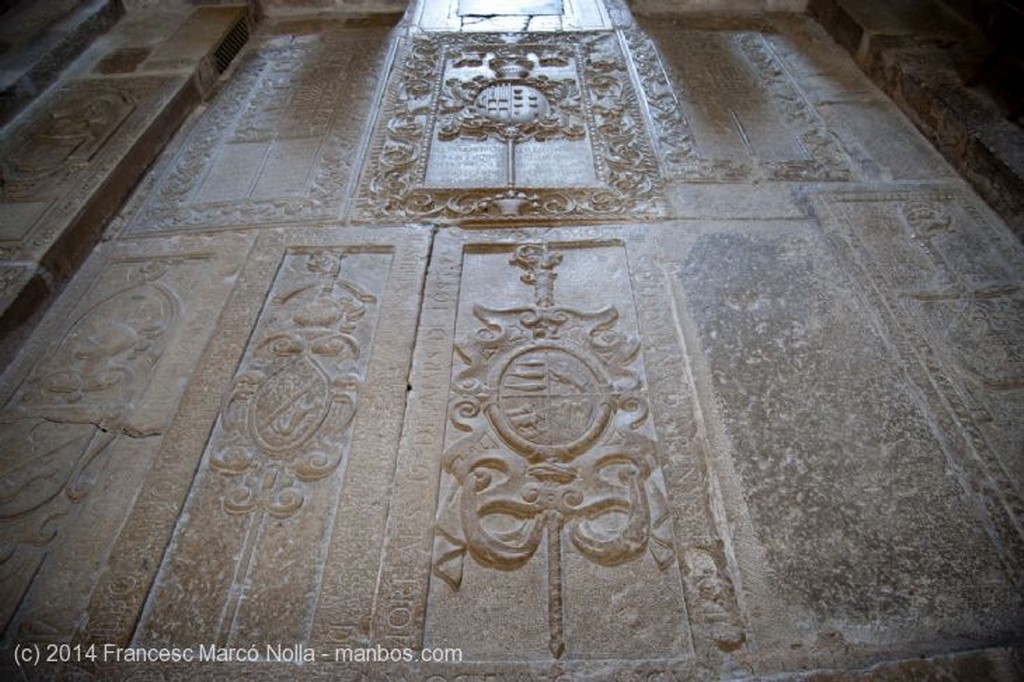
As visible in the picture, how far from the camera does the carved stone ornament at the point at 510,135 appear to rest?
2.61 meters

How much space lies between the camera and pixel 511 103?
3236mm

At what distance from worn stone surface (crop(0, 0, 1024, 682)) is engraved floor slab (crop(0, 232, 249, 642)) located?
10 millimetres

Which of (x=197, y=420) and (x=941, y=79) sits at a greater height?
(x=941, y=79)

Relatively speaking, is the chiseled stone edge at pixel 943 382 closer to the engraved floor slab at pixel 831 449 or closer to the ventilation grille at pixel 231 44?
the engraved floor slab at pixel 831 449

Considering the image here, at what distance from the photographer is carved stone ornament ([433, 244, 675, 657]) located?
1.57 m

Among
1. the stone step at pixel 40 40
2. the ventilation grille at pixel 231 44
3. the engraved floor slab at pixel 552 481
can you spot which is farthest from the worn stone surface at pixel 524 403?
the ventilation grille at pixel 231 44

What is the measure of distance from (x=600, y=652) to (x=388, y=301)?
137cm

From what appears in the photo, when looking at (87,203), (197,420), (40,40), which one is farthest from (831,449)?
(40,40)

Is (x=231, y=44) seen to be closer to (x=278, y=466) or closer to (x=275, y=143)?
(x=275, y=143)

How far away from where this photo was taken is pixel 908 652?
1.36 meters

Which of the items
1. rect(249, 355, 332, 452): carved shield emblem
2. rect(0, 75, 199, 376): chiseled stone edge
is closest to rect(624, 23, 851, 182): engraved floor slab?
rect(249, 355, 332, 452): carved shield emblem

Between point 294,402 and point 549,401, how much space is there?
820mm

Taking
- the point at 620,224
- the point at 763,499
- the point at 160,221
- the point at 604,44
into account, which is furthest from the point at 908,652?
the point at 604,44

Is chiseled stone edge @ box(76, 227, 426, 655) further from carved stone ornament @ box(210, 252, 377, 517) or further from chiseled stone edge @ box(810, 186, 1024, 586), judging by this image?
chiseled stone edge @ box(810, 186, 1024, 586)
